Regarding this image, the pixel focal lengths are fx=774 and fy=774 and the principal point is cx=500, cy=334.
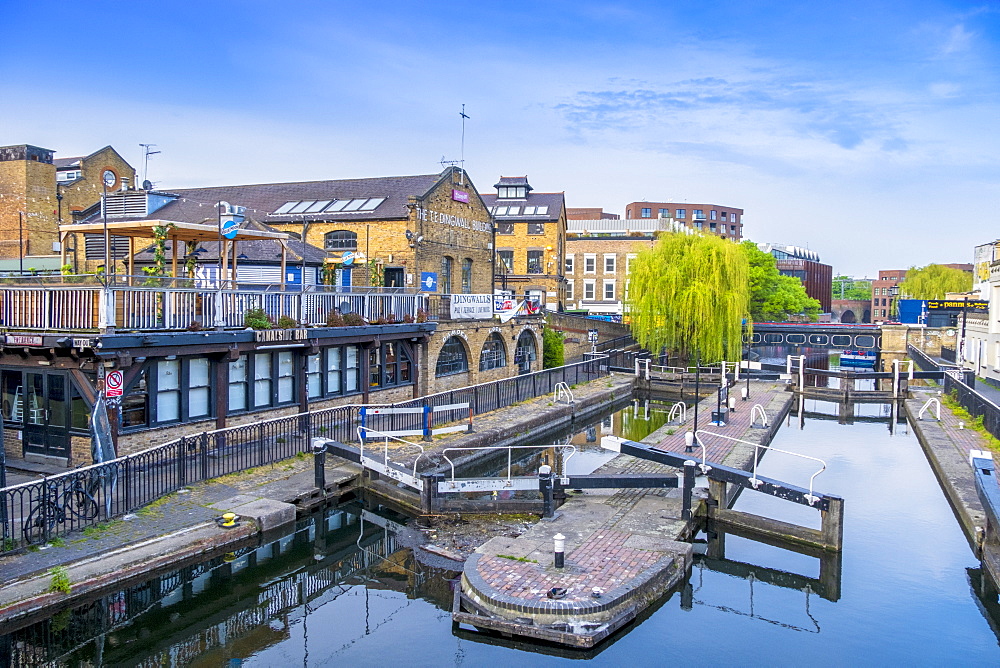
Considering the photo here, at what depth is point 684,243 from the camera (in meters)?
37.8

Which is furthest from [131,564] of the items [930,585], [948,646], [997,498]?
[997,498]

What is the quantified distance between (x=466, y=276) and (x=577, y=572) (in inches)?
963

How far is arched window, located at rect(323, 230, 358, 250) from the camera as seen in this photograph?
30.8 meters

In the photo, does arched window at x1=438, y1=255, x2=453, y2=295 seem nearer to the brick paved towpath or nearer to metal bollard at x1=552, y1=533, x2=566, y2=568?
the brick paved towpath

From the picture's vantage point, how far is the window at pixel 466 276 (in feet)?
111

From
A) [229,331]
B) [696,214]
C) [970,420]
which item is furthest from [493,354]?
[696,214]

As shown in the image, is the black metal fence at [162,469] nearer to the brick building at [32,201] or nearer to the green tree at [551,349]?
the green tree at [551,349]

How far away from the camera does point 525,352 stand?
3262 cm

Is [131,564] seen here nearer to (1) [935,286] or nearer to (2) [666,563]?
(2) [666,563]

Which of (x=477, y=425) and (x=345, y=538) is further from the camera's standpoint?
(x=477, y=425)

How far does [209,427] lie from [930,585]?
45.1 ft

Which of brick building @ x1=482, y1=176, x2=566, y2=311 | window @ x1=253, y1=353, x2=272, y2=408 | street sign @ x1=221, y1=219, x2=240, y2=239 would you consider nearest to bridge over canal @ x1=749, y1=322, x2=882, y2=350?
brick building @ x1=482, y1=176, x2=566, y2=311

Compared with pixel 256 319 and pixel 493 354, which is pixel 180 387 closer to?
pixel 256 319

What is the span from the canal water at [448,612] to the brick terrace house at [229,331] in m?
4.28
